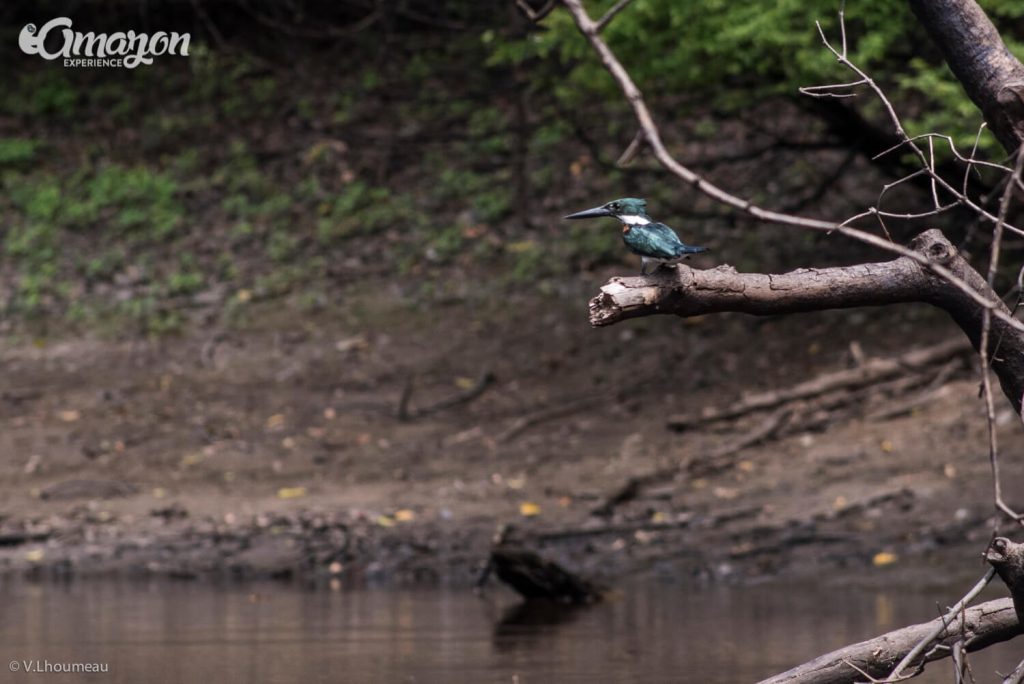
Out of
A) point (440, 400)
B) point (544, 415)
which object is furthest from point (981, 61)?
point (440, 400)

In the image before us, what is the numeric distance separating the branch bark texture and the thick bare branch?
43cm

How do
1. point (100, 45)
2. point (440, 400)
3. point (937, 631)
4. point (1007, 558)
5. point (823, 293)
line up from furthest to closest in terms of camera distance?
1. point (100, 45)
2. point (440, 400)
3. point (823, 293)
4. point (937, 631)
5. point (1007, 558)

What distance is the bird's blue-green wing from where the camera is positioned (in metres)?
4.03

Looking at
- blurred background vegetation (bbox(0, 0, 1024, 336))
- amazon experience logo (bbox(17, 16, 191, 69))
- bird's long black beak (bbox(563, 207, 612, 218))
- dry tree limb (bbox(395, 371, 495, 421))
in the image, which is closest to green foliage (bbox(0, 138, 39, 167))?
blurred background vegetation (bbox(0, 0, 1024, 336))

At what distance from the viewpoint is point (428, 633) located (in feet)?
25.0

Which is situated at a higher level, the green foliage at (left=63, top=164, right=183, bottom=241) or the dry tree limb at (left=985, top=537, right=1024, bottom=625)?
the green foliage at (left=63, top=164, right=183, bottom=241)

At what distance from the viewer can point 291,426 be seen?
12.3 meters

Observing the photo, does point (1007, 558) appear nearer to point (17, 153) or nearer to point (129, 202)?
point (129, 202)

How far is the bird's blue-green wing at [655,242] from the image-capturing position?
4.03 metres

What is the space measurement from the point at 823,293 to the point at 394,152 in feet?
46.3

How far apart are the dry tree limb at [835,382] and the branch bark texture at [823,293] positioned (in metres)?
6.81

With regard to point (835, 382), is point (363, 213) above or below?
above

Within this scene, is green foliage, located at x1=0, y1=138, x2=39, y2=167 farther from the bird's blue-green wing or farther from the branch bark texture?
the branch bark texture

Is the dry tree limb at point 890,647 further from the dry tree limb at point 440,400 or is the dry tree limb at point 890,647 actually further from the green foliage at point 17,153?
the green foliage at point 17,153
